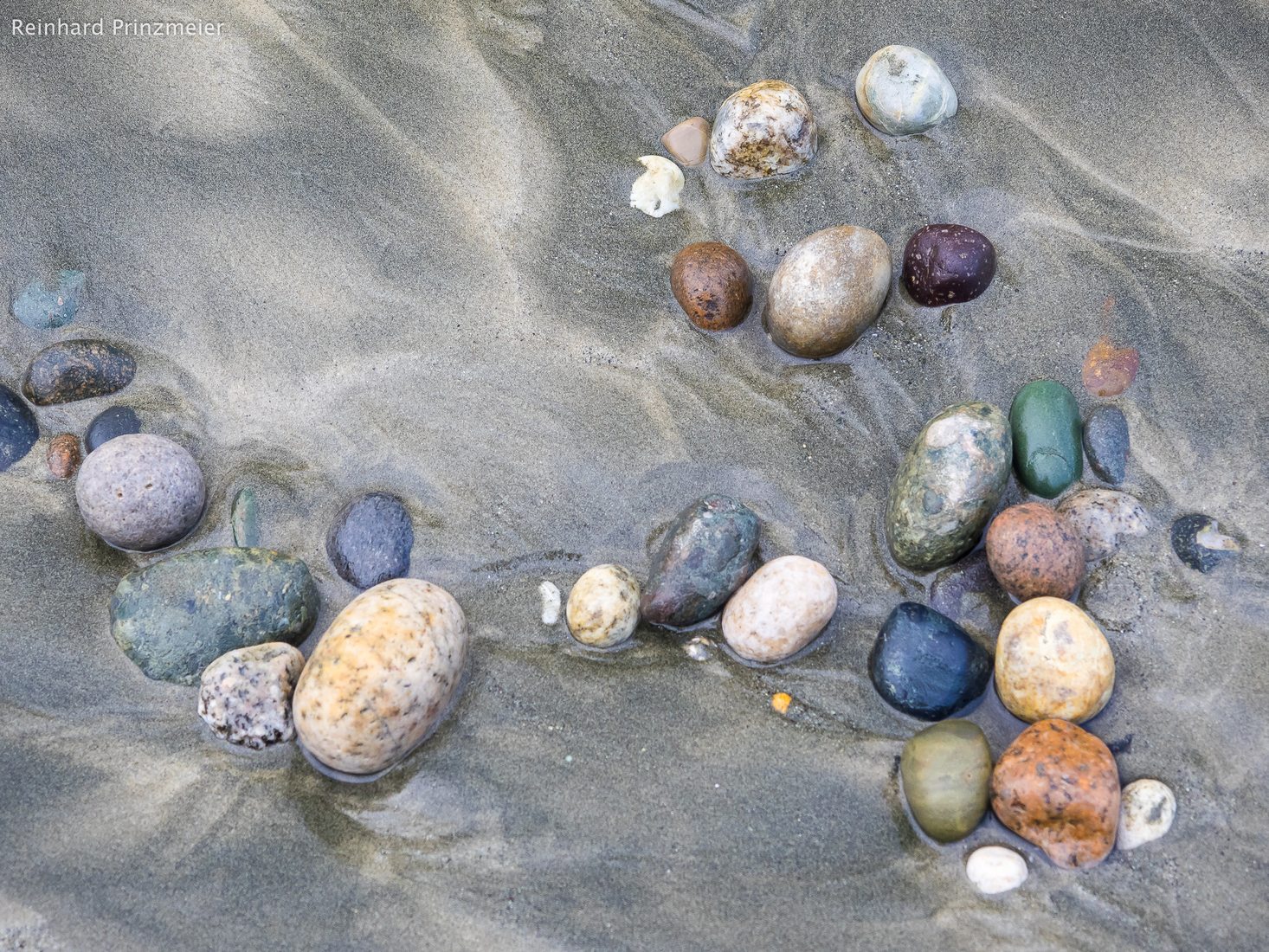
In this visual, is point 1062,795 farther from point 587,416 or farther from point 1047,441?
point 587,416

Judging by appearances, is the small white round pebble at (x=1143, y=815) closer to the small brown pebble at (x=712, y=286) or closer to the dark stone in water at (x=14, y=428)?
the small brown pebble at (x=712, y=286)

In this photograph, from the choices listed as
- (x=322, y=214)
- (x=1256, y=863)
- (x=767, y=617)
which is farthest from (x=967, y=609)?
(x=322, y=214)

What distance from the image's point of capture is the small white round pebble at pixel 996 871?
2.30 metres

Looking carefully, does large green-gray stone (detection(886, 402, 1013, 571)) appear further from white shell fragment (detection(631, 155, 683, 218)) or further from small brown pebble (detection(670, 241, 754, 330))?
white shell fragment (detection(631, 155, 683, 218))

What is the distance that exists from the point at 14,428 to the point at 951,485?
2786mm

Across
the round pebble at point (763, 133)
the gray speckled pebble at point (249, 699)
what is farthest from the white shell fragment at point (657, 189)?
the gray speckled pebble at point (249, 699)

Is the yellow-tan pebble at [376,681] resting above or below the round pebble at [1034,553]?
below

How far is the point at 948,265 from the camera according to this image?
9.80ft

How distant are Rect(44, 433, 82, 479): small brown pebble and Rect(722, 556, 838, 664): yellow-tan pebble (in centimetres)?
203

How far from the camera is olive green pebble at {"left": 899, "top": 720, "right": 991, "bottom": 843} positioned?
2344 millimetres

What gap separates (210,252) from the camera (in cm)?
314

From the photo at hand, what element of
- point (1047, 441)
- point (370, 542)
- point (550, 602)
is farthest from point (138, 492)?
point (1047, 441)

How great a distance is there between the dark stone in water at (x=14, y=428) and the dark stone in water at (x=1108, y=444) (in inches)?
127

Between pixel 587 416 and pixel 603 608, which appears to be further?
pixel 587 416
